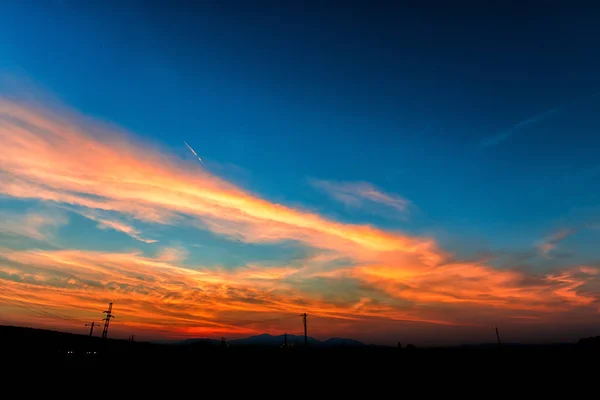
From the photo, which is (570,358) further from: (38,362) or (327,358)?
(38,362)

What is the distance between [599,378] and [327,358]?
19.6 meters

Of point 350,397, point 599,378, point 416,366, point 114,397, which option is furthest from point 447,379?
point 114,397

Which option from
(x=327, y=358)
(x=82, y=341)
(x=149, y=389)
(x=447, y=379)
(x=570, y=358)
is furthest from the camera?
(x=82, y=341)

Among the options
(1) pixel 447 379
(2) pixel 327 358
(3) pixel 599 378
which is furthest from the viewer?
(2) pixel 327 358

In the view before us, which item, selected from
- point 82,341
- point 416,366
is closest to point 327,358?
point 416,366

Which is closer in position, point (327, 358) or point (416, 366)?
point (416, 366)

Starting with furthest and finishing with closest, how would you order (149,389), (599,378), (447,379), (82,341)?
(82,341) < (149,389) < (447,379) < (599,378)

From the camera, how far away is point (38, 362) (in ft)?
146

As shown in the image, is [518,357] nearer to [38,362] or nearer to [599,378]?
[599,378]

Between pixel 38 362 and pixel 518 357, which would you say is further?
pixel 38 362

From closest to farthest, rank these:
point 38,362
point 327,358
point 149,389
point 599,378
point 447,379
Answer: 1. point 599,378
2. point 447,379
3. point 149,389
4. point 327,358
5. point 38,362

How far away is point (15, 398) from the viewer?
90.7ft

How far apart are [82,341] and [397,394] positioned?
80.9 meters

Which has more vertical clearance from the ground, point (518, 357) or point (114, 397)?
point (518, 357)
